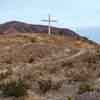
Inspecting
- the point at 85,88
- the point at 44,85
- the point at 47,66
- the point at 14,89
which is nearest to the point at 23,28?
the point at 47,66

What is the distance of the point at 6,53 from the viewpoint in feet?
84.1

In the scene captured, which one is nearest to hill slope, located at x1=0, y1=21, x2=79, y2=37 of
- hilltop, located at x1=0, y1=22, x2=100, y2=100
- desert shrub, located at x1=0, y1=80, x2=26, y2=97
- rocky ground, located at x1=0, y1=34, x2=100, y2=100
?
hilltop, located at x1=0, y1=22, x2=100, y2=100

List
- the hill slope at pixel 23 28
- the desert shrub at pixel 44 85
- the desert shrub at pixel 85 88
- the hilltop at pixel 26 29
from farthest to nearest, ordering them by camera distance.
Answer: the hill slope at pixel 23 28
the hilltop at pixel 26 29
the desert shrub at pixel 44 85
the desert shrub at pixel 85 88

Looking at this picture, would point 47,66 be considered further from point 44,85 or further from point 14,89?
point 14,89

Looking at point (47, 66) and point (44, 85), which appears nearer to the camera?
point (44, 85)

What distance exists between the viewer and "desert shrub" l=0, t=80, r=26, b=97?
18.5 meters

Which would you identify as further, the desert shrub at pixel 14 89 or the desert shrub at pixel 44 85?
the desert shrub at pixel 44 85

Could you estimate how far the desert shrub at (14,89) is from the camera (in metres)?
18.5

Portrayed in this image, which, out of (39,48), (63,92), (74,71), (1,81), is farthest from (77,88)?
(39,48)

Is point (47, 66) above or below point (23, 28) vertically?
above

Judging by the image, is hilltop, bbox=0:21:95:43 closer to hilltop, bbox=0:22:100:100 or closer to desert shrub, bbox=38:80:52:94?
hilltop, bbox=0:22:100:100

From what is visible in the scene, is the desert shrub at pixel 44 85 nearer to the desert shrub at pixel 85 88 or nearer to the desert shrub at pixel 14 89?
the desert shrub at pixel 14 89

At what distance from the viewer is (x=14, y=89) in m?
18.8

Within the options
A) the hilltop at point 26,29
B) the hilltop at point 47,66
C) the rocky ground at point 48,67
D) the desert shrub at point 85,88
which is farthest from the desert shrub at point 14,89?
the hilltop at point 26,29
